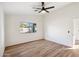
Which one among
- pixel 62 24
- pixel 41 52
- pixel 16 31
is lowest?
pixel 41 52

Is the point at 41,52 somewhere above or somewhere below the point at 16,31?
below

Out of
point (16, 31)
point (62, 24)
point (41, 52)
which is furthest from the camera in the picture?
point (16, 31)

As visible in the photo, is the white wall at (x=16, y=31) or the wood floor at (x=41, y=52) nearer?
the wood floor at (x=41, y=52)

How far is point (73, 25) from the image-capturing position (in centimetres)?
390

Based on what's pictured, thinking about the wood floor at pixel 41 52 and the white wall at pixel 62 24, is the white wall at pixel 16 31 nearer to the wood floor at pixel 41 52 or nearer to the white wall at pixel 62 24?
the wood floor at pixel 41 52

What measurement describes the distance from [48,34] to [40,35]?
615 millimetres

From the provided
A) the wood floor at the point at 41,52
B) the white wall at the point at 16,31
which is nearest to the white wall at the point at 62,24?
the wood floor at the point at 41,52

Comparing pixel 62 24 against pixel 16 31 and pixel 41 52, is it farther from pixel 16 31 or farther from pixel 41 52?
pixel 16 31

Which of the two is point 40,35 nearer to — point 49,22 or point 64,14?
point 49,22

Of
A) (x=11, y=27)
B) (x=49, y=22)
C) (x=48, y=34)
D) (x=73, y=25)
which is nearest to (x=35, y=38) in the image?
(x=48, y=34)

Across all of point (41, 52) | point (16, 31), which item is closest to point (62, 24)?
point (41, 52)

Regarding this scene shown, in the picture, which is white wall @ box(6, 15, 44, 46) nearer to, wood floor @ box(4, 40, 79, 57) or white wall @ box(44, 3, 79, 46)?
wood floor @ box(4, 40, 79, 57)

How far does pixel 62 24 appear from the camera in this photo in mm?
4637

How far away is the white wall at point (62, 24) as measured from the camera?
3991 millimetres
